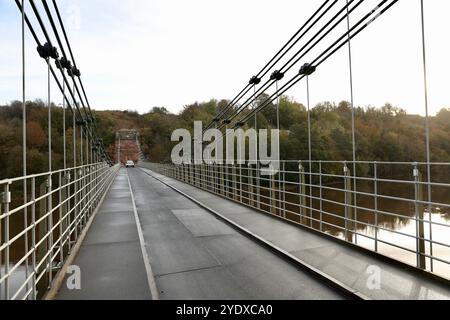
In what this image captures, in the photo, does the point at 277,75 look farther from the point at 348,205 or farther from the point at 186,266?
the point at 186,266

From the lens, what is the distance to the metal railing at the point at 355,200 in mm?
3469

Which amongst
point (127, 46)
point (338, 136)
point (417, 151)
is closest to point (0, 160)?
point (127, 46)

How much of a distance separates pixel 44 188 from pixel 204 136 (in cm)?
1274

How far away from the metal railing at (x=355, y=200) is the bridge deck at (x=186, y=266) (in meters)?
1.13

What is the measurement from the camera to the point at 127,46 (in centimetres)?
1870

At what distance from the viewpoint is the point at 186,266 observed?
12.1ft

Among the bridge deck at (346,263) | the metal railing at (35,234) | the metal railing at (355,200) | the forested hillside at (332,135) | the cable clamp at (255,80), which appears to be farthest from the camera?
the forested hillside at (332,135)

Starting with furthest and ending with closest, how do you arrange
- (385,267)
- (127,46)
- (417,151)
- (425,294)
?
(127,46) → (417,151) → (385,267) → (425,294)

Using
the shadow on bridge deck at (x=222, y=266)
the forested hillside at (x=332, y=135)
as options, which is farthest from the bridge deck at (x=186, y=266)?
the forested hillside at (x=332, y=135)

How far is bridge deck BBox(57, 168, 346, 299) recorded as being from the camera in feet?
9.66

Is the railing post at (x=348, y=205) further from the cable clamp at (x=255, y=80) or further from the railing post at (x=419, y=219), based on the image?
the cable clamp at (x=255, y=80)

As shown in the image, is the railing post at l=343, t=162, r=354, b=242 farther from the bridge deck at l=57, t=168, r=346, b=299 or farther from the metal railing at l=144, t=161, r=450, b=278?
the bridge deck at l=57, t=168, r=346, b=299
